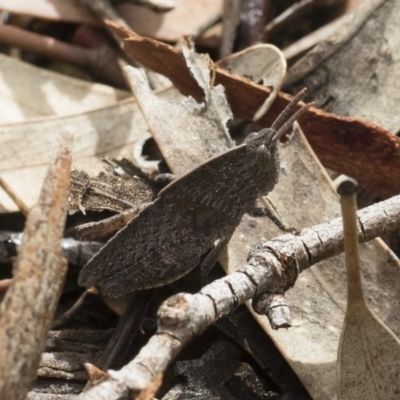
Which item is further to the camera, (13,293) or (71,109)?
(71,109)

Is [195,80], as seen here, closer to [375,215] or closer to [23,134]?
[23,134]

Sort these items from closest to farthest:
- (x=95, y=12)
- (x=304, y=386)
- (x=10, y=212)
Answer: (x=304, y=386) < (x=10, y=212) < (x=95, y=12)

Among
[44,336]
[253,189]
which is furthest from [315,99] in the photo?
[44,336]

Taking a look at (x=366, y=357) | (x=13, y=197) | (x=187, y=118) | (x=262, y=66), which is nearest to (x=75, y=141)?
(x=13, y=197)

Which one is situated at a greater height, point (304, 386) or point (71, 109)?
point (71, 109)

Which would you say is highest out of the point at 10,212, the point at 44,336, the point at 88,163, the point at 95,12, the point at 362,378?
the point at 95,12

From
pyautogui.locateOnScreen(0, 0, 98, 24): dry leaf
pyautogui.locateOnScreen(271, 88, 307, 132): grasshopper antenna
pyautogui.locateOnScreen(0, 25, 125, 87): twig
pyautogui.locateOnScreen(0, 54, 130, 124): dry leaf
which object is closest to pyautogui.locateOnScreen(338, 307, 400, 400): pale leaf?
pyautogui.locateOnScreen(271, 88, 307, 132): grasshopper antenna
